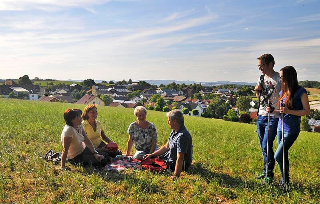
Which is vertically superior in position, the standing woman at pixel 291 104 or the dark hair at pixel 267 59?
the dark hair at pixel 267 59

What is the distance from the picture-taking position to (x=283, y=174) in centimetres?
557

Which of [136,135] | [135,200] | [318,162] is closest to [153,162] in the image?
[136,135]

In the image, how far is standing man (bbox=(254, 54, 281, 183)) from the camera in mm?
5902

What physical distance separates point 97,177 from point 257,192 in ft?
11.4

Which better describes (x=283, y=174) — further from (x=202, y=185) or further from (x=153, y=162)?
(x=153, y=162)

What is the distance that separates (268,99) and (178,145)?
2.34 metres

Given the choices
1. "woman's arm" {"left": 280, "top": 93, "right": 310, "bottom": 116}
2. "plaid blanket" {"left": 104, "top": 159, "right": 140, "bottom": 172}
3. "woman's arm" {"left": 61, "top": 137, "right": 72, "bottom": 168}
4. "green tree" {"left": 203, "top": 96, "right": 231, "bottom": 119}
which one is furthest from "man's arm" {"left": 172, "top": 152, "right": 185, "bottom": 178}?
"green tree" {"left": 203, "top": 96, "right": 231, "bottom": 119}

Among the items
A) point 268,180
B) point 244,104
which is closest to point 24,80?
point 244,104

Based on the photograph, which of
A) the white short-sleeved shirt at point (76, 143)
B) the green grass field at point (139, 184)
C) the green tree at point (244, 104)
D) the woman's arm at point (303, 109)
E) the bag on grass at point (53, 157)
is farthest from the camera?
the green tree at point (244, 104)

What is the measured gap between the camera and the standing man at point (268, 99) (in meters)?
5.90

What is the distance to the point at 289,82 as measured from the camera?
5422mm

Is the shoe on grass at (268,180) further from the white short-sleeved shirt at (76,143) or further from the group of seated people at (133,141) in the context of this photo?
the white short-sleeved shirt at (76,143)

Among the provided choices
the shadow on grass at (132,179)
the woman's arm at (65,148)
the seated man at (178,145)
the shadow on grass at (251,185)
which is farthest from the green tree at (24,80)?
the shadow on grass at (251,185)

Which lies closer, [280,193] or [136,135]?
[280,193]
